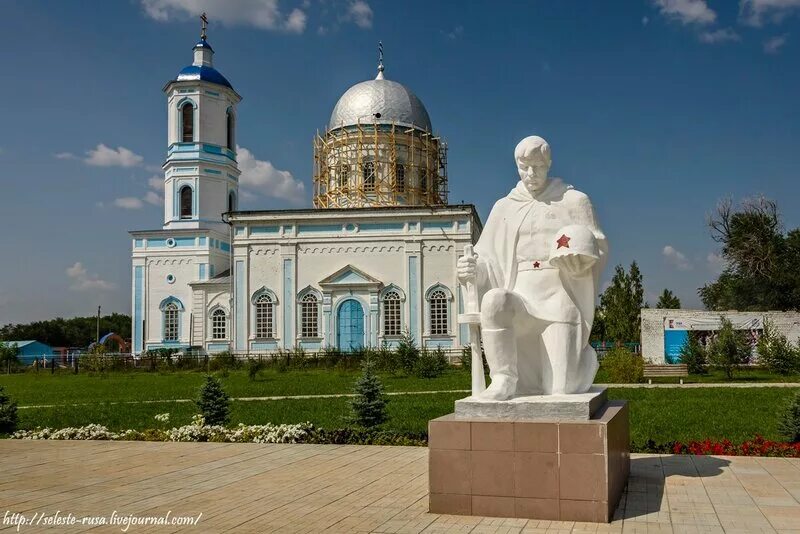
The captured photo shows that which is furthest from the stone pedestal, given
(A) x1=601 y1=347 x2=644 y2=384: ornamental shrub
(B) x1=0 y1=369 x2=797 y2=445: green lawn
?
(A) x1=601 y1=347 x2=644 y2=384: ornamental shrub

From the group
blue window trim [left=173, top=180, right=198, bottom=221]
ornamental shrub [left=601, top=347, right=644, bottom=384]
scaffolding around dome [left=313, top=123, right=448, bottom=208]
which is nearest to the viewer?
ornamental shrub [left=601, top=347, right=644, bottom=384]

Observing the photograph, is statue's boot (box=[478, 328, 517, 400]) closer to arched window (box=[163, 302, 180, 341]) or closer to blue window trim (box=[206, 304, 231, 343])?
blue window trim (box=[206, 304, 231, 343])

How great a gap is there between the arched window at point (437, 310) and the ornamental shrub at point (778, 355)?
1316 centimetres

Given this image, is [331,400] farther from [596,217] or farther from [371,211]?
[371,211]

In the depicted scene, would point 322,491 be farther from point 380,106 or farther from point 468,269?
point 380,106

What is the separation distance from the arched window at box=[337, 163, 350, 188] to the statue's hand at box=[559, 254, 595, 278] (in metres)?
32.6

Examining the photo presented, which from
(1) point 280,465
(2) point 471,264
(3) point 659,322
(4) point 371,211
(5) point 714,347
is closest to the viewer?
(2) point 471,264

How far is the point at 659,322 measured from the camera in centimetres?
2767

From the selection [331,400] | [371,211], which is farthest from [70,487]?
[371,211]

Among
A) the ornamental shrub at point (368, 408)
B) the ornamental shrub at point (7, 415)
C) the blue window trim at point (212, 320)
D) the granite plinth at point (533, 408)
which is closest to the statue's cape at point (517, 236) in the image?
the granite plinth at point (533, 408)

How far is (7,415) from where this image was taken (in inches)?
458

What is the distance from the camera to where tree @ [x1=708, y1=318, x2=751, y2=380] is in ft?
71.3

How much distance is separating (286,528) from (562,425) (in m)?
2.06

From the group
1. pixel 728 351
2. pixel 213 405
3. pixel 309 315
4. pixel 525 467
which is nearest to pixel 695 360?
pixel 728 351
